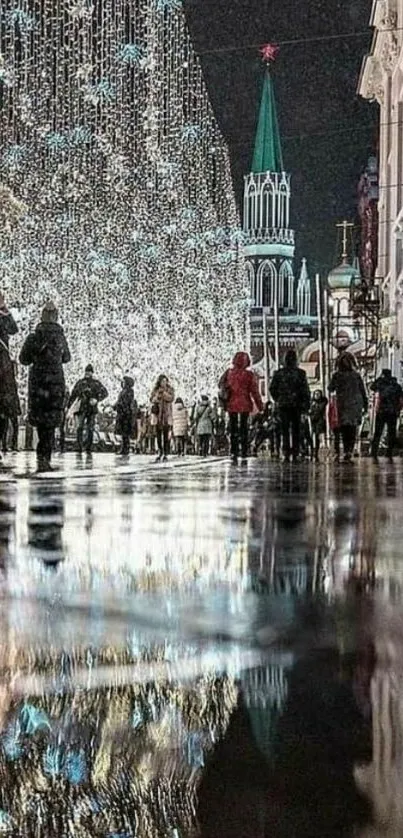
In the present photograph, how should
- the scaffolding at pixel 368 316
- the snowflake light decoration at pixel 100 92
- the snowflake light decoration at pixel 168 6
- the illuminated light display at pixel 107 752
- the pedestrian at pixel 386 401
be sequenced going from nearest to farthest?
the illuminated light display at pixel 107 752
the pedestrian at pixel 386 401
the snowflake light decoration at pixel 168 6
the snowflake light decoration at pixel 100 92
the scaffolding at pixel 368 316

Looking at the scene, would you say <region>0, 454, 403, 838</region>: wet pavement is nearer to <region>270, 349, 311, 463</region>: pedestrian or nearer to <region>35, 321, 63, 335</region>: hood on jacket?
<region>35, 321, 63, 335</region>: hood on jacket

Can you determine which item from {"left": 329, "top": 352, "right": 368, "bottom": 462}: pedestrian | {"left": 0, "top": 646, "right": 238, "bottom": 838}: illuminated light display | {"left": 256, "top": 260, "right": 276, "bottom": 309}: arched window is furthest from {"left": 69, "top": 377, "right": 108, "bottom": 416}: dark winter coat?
{"left": 256, "top": 260, "right": 276, "bottom": 309}: arched window

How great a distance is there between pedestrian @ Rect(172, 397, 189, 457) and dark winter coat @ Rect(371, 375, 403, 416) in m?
8.45

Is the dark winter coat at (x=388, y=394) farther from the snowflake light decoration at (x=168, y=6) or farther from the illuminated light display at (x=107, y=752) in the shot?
the illuminated light display at (x=107, y=752)

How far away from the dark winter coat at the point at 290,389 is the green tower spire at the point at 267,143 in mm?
88328

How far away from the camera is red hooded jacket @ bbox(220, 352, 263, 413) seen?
22.2m

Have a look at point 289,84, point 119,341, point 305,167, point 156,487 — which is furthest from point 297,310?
point 156,487

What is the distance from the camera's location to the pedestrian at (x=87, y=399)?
2589 centimetres

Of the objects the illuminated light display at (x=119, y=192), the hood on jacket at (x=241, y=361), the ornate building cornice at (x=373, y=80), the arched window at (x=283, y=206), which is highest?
the arched window at (x=283, y=206)

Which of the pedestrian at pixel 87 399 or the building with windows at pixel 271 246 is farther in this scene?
the building with windows at pixel 271 246

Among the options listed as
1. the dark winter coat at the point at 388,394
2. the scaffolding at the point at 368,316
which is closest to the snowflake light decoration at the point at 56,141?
the scaffolding at the point at 368,316

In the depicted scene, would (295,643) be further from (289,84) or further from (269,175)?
(269,175)

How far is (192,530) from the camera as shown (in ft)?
28.0

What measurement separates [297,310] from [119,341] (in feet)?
281
